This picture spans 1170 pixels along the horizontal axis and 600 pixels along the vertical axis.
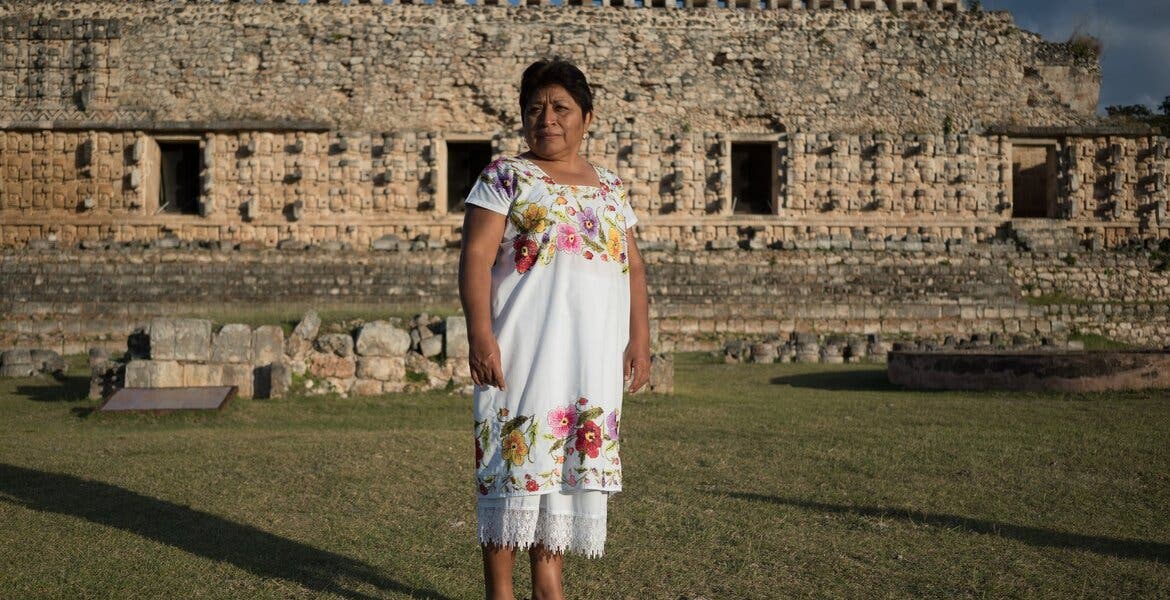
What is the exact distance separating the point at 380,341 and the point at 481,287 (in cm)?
739

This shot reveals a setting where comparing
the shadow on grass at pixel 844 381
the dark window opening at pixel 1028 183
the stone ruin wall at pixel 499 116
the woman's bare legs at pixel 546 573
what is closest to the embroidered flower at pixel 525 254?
the woman's bare legs at pixel 546 573

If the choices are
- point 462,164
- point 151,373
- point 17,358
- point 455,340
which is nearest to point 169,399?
point 151,373

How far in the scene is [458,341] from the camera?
10781mm

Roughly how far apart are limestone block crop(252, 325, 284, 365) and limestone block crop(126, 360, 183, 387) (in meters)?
0.70

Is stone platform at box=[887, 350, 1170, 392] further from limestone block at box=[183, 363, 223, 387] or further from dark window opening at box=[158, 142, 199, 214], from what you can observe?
dark window opening at box=[158, 142, 199, 214]

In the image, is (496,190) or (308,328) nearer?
(496,190)

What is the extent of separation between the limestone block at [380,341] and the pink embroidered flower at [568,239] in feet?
24.2

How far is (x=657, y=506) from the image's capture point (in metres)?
5.48

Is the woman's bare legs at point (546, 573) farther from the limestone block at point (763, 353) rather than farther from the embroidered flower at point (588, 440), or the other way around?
the limestone block at point (763, 353)

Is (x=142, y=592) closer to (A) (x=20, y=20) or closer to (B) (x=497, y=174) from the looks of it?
(B) (x=497, y=174)

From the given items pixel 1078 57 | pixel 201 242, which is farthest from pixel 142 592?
pixel 1078 57

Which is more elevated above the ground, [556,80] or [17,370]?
[556,80]

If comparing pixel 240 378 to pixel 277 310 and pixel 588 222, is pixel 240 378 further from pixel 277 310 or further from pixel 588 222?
pixel 277 310

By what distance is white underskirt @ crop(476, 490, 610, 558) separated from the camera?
11.3ft
